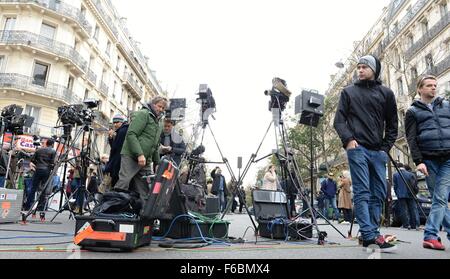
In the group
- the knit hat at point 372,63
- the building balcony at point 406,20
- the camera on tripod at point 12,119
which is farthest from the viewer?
the building balcony at point 406,20

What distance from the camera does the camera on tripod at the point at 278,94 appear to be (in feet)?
15.7

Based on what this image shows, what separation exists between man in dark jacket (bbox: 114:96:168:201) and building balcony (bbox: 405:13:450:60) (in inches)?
834

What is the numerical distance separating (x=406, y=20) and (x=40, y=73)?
96.4 ft

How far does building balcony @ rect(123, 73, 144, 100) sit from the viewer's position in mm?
34906

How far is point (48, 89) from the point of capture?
2238 centimetres

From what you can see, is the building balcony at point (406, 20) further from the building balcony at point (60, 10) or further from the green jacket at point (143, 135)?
the green jacket at point (143, 135)

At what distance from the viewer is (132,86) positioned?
36.2m

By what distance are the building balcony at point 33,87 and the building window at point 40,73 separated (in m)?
0.33

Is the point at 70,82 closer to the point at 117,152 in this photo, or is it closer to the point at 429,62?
the point at 117,152

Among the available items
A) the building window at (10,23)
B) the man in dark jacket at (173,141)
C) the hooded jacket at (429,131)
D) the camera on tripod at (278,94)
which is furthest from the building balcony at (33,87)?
the hooded jacket at (429,131)

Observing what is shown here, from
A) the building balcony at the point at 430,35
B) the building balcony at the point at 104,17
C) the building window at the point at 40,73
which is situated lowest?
the building window at the point at 40,73

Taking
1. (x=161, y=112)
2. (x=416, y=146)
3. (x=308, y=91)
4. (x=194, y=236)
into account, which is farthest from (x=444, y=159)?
(x=161, y=112)
